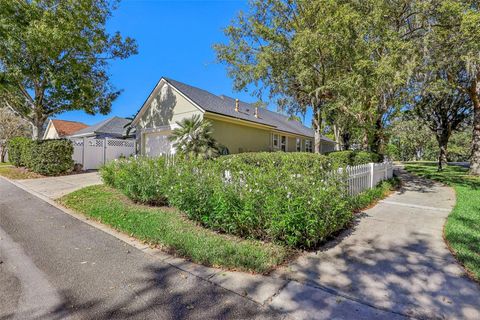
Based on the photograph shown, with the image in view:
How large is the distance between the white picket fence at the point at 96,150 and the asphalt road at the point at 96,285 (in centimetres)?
1080

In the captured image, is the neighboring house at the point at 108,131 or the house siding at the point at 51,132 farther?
the house siding at the point at 51,132

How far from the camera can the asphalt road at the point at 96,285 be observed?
257 cm

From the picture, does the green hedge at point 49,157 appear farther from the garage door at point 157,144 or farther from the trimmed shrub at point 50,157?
the garage door at point 157,144

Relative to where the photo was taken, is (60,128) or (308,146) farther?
(60,128)

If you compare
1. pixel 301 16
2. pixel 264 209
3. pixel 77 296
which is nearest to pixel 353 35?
pixel 301 16

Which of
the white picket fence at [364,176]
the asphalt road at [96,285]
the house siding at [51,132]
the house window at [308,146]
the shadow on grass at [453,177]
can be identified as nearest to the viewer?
the asphalt road at [96,285]

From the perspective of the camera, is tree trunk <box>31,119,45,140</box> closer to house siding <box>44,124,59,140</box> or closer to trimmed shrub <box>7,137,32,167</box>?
trimmed shrub <box>7,137,32,167</box>

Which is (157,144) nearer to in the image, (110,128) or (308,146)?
(110,128)

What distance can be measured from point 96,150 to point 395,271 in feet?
53.0

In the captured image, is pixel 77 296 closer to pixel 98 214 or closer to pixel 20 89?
pixel 98 214

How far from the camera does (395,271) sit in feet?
11.3

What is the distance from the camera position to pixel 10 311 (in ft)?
8.47

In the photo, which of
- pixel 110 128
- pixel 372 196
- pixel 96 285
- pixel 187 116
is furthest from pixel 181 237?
pixel 110 128

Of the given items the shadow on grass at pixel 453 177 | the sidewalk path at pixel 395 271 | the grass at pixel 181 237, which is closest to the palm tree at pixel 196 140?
the grass at pixel 181 237
